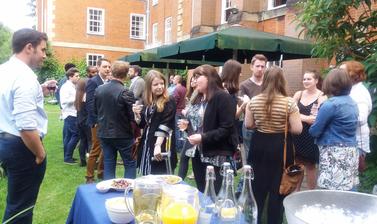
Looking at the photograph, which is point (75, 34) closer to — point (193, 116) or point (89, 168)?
point (89, 168)

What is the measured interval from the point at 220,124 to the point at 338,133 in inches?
44.1

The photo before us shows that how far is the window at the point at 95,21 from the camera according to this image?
33375mm

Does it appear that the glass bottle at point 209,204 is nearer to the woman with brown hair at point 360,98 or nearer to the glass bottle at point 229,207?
the glass bottle at point 229,207

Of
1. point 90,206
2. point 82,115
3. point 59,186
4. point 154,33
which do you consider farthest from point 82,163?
point 154,33

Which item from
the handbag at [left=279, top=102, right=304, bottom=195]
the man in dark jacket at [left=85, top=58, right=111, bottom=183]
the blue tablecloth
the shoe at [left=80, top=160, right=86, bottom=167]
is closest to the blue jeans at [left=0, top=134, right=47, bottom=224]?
the blue tablecloth

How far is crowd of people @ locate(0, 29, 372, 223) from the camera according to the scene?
3066 mm

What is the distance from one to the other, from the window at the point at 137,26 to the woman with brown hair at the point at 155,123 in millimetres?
31828

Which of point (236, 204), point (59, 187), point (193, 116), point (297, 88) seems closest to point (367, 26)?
point (193, 116)

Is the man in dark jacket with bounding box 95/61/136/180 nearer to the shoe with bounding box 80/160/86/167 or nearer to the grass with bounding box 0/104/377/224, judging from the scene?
the grass with bounding box 0/104/377/224

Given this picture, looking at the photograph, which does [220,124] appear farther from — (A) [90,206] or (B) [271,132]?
(A) [90,206]

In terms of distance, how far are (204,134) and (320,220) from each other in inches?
85.9

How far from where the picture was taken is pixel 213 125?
376 centimetres

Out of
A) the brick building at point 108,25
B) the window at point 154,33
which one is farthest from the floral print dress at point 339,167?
the window at point 154,33

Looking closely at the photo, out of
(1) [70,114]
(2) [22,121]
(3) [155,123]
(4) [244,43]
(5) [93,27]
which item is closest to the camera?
(2) [22,121]
